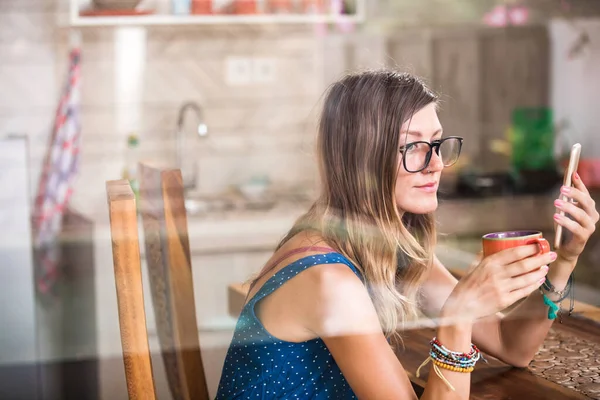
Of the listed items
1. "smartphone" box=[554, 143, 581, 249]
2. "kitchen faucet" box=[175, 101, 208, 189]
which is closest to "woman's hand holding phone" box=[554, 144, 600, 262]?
"smartphone" box=[554, 143, 581, 249]

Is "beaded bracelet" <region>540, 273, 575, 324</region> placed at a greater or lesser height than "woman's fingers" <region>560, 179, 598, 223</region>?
lesser

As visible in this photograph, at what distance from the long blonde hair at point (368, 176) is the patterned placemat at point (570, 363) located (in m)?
0.17

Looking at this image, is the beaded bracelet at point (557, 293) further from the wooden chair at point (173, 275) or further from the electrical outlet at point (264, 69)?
the electrical outlet at point (264, 69)

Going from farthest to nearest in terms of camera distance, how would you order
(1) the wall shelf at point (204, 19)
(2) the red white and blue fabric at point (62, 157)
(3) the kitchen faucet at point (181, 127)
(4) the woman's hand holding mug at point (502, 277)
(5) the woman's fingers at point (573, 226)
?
(3) the kitchen faucet at point (181, 127) < (1) the wall shelf at point (204, 19) < (2) the red white and blue fabric at point (62, 157) < (5) the woman's fingers at point (573, 226) < (4) the woman's hand holding mug at point (502, 277)

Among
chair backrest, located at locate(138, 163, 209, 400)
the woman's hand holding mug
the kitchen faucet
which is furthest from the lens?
the kitchen faucet

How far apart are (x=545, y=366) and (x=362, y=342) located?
0.26 m

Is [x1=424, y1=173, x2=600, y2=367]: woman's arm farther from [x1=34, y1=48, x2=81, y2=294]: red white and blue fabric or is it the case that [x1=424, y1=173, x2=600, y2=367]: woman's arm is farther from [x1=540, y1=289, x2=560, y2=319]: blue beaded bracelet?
[x1=34, y1=48, x2=81, y2=294]: red white and blue fabric

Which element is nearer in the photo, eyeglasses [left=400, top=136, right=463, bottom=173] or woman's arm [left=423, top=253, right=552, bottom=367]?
eyeglasses [left=400, top=136, right=463, bottom=173]

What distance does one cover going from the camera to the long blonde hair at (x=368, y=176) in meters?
0.83

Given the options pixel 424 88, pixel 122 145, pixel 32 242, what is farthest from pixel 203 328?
pixel 424 88

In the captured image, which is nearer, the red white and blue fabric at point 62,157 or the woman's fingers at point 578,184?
the woman's fingers at point 578,184

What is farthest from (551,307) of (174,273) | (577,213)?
(174,273)

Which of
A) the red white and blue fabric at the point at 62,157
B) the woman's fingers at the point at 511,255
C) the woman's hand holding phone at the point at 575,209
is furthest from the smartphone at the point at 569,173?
the red white and blue fabric at the point at 62,157

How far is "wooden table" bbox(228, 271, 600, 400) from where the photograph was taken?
856 millimetres
